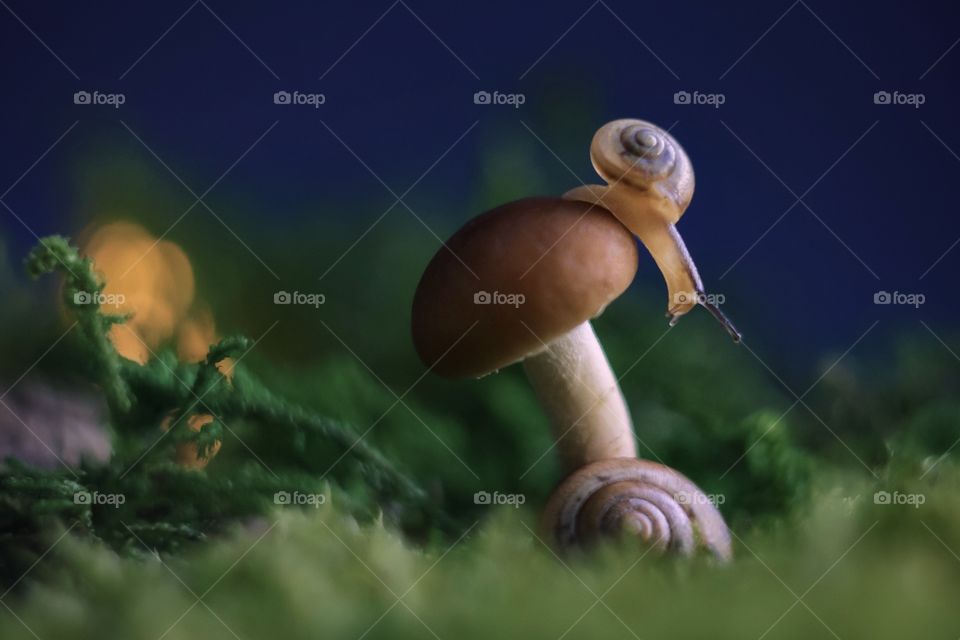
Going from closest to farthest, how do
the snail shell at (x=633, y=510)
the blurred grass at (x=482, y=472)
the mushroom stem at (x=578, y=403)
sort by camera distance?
the blurred grass at (x=482, y=472) < the snail shell at (x=633, y=510) < the mushroom stem at (x=578, y=403)

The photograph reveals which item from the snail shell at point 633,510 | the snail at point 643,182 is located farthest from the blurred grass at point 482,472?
the snail at point 643,182

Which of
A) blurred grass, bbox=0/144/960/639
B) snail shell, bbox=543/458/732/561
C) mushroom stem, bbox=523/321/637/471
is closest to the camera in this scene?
blurred grass, bbox=0/144/960/639

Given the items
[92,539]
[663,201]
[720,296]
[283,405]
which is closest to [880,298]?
[720,296]

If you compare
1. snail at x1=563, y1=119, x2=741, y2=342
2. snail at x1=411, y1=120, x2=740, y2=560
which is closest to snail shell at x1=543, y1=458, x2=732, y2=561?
snail at x1=411, y1=120, x2=740, y2=560

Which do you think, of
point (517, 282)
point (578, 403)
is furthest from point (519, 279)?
point (578, 403)

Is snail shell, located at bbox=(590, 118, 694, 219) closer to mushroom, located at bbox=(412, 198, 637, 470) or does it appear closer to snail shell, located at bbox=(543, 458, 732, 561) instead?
mushroom, located at bbox=(412, 198, 637, 470)

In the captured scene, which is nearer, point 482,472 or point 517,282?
point 517,282

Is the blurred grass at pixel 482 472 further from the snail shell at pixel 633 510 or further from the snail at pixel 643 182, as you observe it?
the snail at pixel 643 182

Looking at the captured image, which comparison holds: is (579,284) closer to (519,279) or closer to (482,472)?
(519,279)
